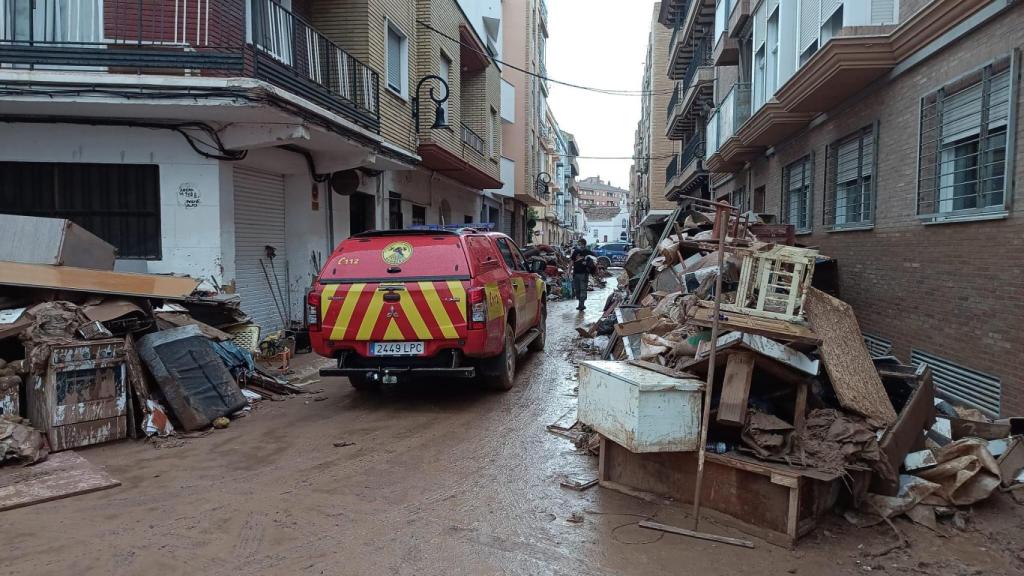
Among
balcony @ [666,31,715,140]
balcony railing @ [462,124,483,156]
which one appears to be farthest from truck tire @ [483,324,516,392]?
balcony @ [666,31,715,140]

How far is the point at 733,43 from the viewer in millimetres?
16781

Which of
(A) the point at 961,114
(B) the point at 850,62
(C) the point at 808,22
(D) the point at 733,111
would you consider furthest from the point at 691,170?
(A) the point at 961,114

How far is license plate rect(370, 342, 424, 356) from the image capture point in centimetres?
642

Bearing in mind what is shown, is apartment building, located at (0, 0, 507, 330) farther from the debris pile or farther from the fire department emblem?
the debris pile

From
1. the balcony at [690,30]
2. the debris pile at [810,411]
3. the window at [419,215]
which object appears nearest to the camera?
the debris pile at [810,411]

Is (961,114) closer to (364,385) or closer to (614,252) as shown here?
(364,385)

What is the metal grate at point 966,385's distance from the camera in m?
5.81

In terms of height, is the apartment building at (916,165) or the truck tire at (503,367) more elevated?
the apartment building at (916,165)

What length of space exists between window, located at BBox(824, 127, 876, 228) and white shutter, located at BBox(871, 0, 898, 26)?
4.87 feet

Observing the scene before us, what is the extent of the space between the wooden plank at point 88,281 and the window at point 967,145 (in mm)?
8079

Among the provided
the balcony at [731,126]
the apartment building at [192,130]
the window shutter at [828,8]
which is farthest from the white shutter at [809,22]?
the apartment building at [192,130]

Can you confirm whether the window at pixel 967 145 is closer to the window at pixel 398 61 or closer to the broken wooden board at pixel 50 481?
the broken wooden board at pixel 50 481

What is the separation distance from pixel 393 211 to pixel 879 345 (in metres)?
Answer: 10.2

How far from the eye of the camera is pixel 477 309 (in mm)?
6391
